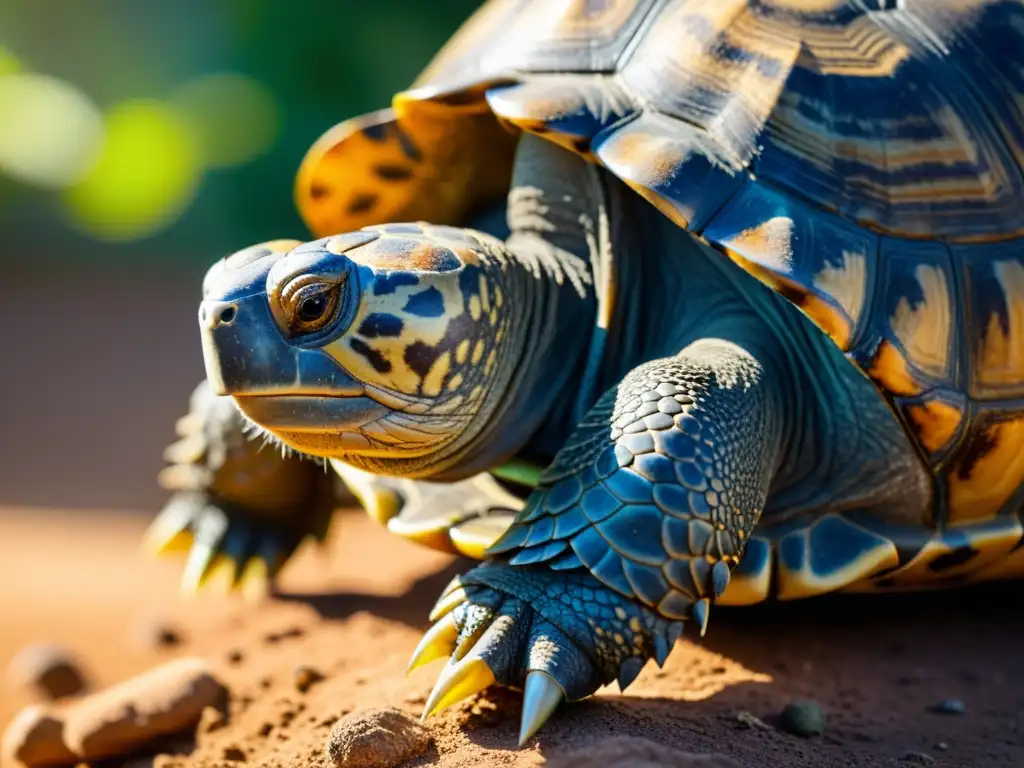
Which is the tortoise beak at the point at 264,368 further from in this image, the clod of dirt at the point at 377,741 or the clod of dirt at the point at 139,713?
the clod of dirt at the point at 139,713

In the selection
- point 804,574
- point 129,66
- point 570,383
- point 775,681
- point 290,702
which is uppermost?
point 129,66

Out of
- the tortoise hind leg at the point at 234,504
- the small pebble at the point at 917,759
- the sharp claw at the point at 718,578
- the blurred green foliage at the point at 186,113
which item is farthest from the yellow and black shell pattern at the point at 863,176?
the blurred green foliage at the point at 186,113

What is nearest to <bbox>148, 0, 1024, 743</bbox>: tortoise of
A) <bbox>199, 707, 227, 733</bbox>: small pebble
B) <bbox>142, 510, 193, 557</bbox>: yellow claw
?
<bbox>199, 707, 227, 733</bbox>: small pebble

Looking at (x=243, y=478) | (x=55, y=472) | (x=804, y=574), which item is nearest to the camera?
(x=804, y=574)

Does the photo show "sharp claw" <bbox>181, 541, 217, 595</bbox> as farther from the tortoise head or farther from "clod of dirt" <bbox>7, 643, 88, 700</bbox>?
the tortoise head

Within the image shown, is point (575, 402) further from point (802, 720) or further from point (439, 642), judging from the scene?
point (802, 720)

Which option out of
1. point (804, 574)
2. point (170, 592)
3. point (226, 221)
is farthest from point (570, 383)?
point (226, 221)

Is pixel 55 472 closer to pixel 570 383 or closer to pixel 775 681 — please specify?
pixel 570 383
